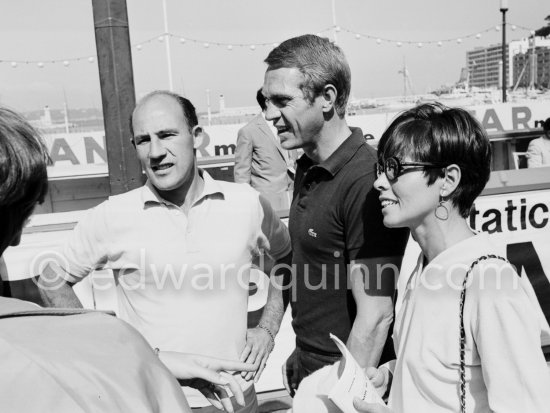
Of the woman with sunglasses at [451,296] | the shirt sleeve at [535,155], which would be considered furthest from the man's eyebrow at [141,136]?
the shirt sleeve at [535,155]

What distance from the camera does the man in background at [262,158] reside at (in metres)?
5.91

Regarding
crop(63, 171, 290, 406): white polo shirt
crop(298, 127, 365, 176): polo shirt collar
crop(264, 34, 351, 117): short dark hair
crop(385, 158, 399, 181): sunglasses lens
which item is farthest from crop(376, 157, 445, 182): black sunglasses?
crop(63, 171, 290, 406): white polo shirt

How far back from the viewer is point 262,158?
5969 mm

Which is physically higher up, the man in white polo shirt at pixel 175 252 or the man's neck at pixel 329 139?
the man's neck at pixel 329 139

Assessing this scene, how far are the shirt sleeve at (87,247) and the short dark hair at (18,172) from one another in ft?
4.34

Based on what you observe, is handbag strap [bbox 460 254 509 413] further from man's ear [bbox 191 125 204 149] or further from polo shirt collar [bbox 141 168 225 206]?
man's ear [bbox 191 125 204 149]

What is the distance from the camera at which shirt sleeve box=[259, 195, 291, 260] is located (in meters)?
2.67

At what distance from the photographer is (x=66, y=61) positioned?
15.5 m

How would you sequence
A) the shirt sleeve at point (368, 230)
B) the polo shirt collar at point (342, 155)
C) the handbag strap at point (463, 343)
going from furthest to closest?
the polo shirt collar at point (342, 155) → the shirt sleeve at point (368, 230) → the handbag strap at point (463, 343)

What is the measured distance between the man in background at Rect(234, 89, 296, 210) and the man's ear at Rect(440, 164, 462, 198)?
13.5ft

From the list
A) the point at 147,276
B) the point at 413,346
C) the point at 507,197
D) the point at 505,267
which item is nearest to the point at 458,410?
the point at 413,346

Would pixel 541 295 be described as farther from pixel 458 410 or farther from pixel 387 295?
pixel 458 410

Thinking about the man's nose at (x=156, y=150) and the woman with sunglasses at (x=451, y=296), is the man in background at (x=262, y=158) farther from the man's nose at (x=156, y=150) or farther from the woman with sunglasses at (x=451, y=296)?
the woman with sunglasses at (x=451, y=296)

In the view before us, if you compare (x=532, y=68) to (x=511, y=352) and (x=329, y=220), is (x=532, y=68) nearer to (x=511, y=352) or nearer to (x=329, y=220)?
(x=329, y=220)
